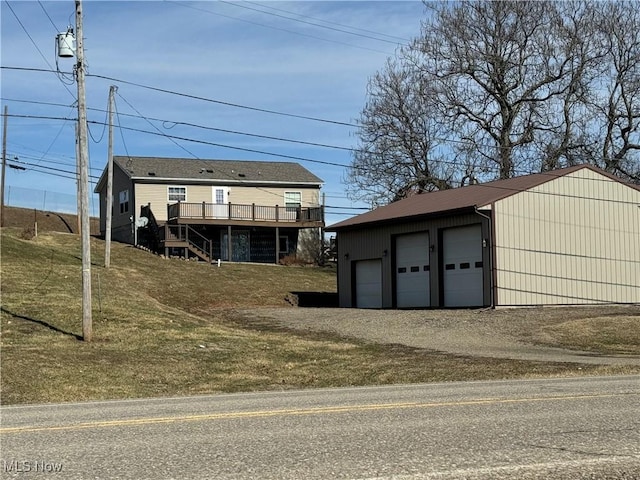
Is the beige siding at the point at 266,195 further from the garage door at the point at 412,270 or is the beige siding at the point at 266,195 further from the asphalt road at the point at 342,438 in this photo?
the asphalt road at the point at 342,438

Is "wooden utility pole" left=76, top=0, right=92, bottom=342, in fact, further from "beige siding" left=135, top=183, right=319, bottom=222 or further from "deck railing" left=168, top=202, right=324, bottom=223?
"beige siding" left=135, top=183, right=319, bottom=222

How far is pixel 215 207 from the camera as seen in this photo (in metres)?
53.8

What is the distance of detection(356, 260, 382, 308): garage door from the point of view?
3969 cm

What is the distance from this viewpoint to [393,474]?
675 centimetres

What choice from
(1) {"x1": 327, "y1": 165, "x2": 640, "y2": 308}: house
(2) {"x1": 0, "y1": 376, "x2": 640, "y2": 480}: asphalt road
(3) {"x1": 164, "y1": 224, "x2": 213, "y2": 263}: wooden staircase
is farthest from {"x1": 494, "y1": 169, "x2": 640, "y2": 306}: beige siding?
(3) {"x1": 164, "y1": 224, "x2": 213, "y2": 263}: wooden staircase

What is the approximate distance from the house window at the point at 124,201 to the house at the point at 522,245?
937 inches

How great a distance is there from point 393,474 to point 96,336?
1830 centimetres

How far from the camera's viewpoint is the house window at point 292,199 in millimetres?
58719

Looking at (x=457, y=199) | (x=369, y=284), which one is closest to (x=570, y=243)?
(x=457, y=199)

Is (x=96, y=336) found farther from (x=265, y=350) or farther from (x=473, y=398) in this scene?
(x=473, y=398)

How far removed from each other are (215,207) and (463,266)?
75.3ft

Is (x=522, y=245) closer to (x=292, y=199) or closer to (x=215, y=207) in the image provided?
(x=215, y=207)

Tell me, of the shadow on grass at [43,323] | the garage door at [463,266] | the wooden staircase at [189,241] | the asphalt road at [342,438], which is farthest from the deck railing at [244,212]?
the asphalt road at [342,438]

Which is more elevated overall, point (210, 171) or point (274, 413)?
point (210, 171)
